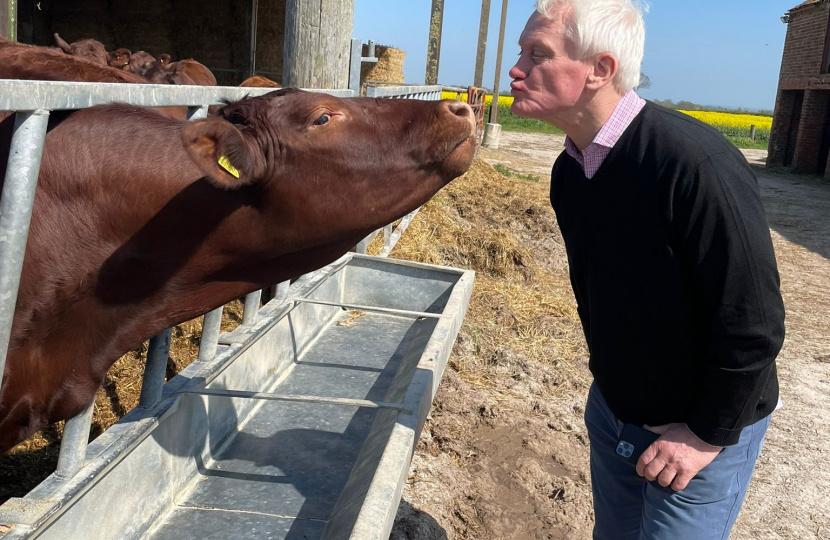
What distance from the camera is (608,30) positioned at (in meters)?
1.85

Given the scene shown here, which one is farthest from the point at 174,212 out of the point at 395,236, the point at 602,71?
the point at 395,236

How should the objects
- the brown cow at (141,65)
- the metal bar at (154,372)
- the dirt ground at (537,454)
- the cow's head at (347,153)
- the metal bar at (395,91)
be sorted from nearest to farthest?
the cow's head at (347,153) < the metal bar at (154,372) < the dirt ground at (537,454) < the metal bar at (395,91) < the brown cow at (141,65)

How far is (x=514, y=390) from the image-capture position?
4.80 metres

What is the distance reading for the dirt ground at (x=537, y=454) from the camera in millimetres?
3414

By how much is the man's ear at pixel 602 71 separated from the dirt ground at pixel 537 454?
6.52ft

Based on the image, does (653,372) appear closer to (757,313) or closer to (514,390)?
(757,313)

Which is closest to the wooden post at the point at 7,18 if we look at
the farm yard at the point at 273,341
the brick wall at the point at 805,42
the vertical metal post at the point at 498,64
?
the farm yard at the point at 273,341

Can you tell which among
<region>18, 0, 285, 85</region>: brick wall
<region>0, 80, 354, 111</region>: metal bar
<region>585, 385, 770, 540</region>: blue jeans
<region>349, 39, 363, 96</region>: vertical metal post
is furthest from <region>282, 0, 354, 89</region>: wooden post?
<region>18, 0, 285, 85</region>: brick wall

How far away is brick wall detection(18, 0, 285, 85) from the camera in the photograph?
45.3ft

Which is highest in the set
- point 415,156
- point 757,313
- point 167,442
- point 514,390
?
point 415,156

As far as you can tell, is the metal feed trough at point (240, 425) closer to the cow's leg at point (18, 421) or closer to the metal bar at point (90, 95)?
the metal bar at point (90, 95)

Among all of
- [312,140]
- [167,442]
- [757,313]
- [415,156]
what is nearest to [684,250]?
[757,313]

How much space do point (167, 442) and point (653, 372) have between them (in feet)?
5.82

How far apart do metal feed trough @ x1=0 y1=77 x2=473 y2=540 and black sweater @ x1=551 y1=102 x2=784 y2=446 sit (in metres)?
0.81
